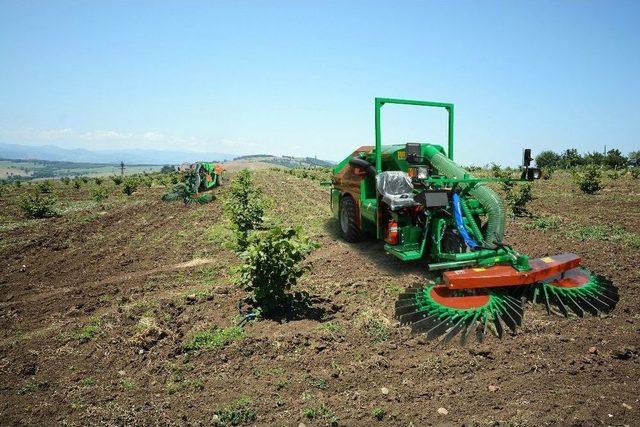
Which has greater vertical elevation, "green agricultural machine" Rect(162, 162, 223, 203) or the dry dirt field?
"green agricultural machine" Rect(162, 162, 223, 203)

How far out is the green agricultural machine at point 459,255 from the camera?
15.2ft

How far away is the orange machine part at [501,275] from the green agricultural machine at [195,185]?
13212mm

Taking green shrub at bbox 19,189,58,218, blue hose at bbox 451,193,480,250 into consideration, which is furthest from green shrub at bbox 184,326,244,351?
green shrub at bbox 19,189,58,218

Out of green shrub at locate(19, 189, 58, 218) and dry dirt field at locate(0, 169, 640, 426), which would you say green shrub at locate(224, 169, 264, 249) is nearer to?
dry dirt field at locate(0, 169, 640, 426)

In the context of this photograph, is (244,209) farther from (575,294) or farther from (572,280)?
(575,294)

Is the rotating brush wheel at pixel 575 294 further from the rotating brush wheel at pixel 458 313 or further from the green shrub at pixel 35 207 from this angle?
the green shrub at pixel 35 207

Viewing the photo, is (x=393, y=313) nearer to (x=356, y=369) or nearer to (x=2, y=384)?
(x=356, y=369)

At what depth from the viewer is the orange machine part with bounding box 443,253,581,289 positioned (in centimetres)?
466

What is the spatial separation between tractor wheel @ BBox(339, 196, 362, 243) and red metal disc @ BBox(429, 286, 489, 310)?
4168 millimetres

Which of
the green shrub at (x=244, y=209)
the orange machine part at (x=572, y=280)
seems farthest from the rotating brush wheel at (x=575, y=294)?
the green shrub at (x=244, y=209)

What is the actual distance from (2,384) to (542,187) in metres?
20.3

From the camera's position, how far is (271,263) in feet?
16.9

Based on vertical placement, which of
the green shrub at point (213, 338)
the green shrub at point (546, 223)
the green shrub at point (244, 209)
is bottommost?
the green shrub at point (213, 338)

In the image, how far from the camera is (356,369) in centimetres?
398
